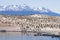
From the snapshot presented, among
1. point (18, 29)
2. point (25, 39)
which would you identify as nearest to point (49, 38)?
point (25, 39)

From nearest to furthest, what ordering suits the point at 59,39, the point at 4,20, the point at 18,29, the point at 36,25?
the point at 59,39 → the point at 18,29 → the point at 36,25 → the point at 4,20

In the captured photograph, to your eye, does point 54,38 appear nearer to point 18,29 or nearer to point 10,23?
point 18,29

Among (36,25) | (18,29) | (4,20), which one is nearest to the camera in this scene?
(18,29)

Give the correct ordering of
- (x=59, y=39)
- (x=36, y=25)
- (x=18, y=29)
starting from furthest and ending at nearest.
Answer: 1. (x=36, y=25)
2. (x=18, y=29)
3. (x=59, y=39)

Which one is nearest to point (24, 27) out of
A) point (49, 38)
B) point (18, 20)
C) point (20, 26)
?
point (20, 26)

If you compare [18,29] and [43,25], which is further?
[43,25]

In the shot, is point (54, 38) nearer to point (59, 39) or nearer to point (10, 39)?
point (59, 39)

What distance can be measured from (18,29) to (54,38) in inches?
1230

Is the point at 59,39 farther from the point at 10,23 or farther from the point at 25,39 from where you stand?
the point at 10,23

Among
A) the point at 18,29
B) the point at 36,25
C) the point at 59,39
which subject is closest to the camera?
the point at 59,39

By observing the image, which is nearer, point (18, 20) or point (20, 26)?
point (20, 26)

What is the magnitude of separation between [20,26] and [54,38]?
37939mm

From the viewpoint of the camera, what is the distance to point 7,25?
110 m

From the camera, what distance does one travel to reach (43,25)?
10775cm
